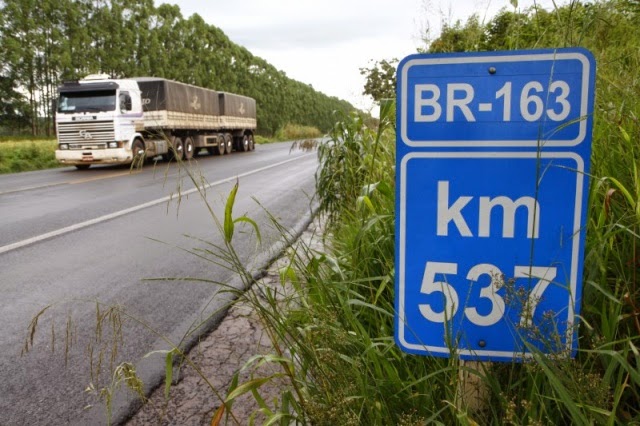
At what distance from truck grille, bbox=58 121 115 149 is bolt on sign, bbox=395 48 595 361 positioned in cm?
1583

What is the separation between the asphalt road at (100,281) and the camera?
2.62 meters

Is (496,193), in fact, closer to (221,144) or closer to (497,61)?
(497,61)

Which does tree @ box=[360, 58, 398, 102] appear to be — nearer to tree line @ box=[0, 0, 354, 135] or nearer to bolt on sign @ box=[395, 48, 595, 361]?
bolt on sign @ box=[395, 48, 595, 361]

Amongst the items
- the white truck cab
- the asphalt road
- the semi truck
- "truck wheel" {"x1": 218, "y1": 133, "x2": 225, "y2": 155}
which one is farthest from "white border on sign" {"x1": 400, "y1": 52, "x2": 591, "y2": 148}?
"truck wheel" {"x1": 218, "y1": 133, "x2": 225, "y2": 155}

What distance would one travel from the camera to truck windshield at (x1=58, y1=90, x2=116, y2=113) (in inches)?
626

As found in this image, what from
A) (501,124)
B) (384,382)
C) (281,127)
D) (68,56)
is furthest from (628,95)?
(281,127)

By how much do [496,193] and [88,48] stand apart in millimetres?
33200

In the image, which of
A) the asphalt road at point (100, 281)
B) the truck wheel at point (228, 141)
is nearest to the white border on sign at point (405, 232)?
the asphalt road at point (100, 281)

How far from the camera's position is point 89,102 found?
52.3ft

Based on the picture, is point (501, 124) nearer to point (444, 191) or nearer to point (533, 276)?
point (444, 191)

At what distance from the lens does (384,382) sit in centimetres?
171

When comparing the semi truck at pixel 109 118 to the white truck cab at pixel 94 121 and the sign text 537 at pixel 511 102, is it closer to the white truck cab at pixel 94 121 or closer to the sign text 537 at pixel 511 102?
the white truck cab at pixel 94 121

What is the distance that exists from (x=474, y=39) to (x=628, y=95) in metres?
0.95

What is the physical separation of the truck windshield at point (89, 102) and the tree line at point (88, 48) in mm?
13854
